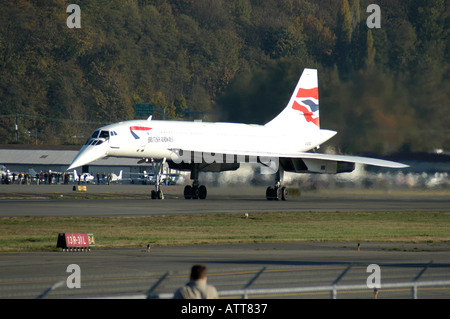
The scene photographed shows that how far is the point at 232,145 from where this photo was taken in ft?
161

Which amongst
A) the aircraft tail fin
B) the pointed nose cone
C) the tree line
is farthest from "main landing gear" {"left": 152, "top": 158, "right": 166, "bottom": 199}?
the tree line

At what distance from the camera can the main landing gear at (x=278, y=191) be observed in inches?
1893

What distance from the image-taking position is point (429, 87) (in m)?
54.3

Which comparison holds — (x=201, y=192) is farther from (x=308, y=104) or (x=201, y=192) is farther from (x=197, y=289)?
(x=197, y=289)

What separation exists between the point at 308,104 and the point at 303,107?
47 centimetres

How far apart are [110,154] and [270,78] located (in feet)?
71.3

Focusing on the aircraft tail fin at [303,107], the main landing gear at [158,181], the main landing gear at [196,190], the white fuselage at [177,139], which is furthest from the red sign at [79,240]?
the aircraft tail fin at [303,107]

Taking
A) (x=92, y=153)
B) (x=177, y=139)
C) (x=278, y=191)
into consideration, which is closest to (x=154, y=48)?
(x=278, y=191)

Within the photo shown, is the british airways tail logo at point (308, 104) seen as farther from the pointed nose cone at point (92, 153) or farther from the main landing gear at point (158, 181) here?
the pointed nose cone at point (92, 153)

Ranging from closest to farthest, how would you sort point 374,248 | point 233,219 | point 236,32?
point 374,248 < point 233,219 < point 236,32

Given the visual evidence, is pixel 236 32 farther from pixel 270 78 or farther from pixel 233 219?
pixel 233 219

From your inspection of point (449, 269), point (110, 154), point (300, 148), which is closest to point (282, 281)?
point (449, 269)

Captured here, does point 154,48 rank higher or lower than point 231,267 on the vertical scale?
higher

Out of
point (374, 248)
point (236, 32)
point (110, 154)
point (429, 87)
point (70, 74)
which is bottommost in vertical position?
point (374, 248)
